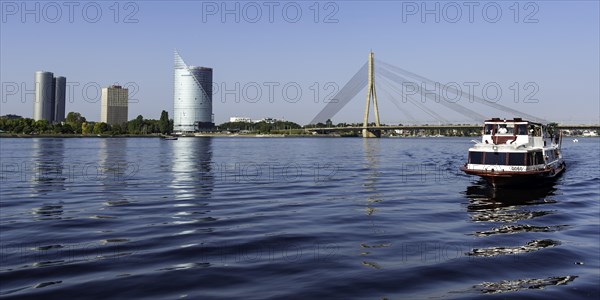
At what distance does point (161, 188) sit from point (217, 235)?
13.5 metres

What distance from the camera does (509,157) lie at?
1177 inches

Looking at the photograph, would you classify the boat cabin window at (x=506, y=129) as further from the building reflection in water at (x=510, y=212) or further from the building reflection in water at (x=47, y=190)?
the building reflection in water at (x=47, y=190)

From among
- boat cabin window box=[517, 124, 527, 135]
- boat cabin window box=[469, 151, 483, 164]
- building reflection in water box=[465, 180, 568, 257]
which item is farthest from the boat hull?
boat cabin window box=[517, 124, 527, 135]

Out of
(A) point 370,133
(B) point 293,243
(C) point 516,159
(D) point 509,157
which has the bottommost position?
(B) point 293,243

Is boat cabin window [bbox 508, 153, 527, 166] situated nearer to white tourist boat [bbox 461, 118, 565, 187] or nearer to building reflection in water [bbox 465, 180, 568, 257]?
white tourist boat [bbox 461, 118, 565, 187]

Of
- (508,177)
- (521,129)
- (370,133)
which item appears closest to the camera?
(508,177)

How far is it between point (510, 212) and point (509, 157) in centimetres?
946

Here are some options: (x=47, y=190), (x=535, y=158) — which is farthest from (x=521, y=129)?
(x=47, y=190)

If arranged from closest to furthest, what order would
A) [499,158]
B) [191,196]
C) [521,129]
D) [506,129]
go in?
[191,196] → [499,158] → [521,129] → [506,129]

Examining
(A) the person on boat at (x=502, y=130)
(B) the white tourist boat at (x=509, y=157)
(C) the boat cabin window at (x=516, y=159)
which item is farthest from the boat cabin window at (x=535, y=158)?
(A) the person on boat at (x=502, y=130)

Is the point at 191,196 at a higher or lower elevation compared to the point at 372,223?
higher

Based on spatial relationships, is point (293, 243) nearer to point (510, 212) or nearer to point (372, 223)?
point (372, 223)

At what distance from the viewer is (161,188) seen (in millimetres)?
27297

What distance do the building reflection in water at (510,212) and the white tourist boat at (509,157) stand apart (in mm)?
779
